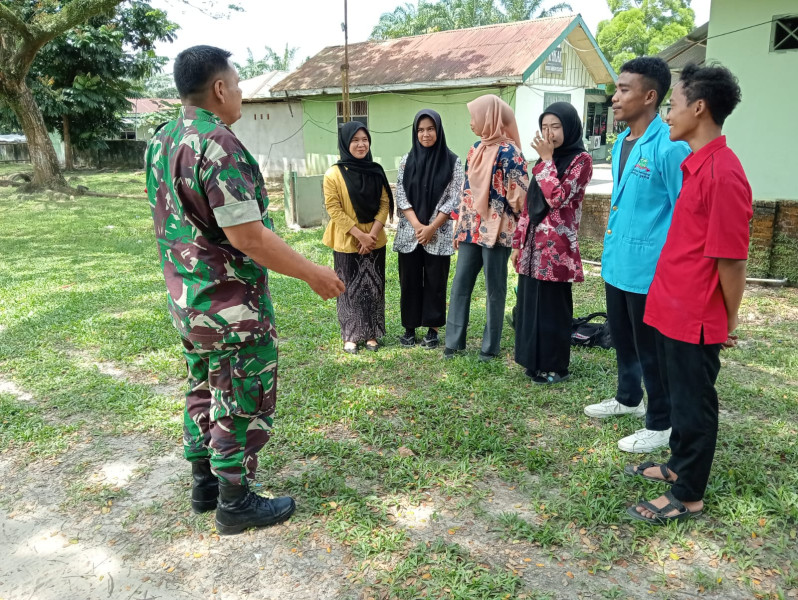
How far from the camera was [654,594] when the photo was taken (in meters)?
2.27

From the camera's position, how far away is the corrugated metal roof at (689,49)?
1000cm

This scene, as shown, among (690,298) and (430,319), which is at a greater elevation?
(690,298)

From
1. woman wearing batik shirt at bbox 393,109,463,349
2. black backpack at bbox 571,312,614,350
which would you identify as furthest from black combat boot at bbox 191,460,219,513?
black backpack at bbox 571,312,614,350

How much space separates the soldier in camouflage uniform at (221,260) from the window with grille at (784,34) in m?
8.68

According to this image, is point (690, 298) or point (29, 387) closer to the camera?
point (690, 298)

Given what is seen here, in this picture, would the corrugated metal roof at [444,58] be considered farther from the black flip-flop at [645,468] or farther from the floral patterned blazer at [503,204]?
the black flip-flop at [645,468]

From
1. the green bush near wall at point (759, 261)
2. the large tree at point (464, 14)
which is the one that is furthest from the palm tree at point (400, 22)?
the green bush near wall at point (759, 261)

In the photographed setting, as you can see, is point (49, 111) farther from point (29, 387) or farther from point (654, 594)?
point (654, 594)

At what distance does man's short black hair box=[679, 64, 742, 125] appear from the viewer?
8.00 feet

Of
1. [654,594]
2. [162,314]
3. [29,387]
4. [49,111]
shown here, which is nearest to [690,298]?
[654,594]

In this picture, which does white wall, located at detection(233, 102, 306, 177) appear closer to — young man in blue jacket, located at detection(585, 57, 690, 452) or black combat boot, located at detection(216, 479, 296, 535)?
young man in blue jacket, located at detection(585, 57, 690, 452)

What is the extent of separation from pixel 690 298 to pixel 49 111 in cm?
2409

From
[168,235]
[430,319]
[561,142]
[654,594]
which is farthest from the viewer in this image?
[430,319]

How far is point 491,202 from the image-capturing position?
Answer: 14.1 ft
